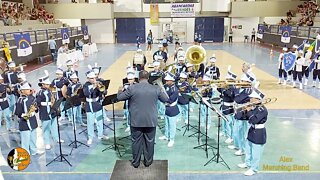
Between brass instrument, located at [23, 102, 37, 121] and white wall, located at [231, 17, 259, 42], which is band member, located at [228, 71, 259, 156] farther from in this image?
white wall, located at [231, 17, 259, 42]

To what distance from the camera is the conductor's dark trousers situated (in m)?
6.26

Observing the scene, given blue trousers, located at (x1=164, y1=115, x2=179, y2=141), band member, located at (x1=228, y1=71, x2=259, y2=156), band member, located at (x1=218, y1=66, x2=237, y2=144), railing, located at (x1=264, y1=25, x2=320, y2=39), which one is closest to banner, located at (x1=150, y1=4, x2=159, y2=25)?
railing, located at (x1=264, y1=25, x2=320, y2=39)

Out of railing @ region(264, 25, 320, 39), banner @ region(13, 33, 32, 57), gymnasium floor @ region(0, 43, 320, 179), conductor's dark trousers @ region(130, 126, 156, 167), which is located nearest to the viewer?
conductor's dark trousers @ region(130, 126, 156, 167)

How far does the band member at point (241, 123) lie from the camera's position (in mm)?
7750

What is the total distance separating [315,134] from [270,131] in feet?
4.50

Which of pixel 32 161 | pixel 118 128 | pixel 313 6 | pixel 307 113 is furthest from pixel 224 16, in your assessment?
pixel 32 161

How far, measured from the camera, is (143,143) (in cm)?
640

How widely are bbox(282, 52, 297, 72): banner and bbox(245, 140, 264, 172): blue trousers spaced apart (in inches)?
364

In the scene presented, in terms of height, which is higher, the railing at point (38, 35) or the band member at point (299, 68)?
the railing at point (38, 35)

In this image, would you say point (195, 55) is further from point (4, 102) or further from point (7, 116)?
point (7, 116)

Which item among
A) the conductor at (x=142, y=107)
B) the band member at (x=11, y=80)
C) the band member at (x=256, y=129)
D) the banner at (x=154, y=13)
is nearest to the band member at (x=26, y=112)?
the conductor at (x=142, y=107)

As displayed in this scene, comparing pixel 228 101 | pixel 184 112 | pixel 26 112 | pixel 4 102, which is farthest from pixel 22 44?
pixel 228 101

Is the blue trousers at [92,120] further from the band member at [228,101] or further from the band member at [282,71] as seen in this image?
the band member at [282,71]

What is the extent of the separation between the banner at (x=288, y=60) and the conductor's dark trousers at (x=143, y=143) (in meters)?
11.0
